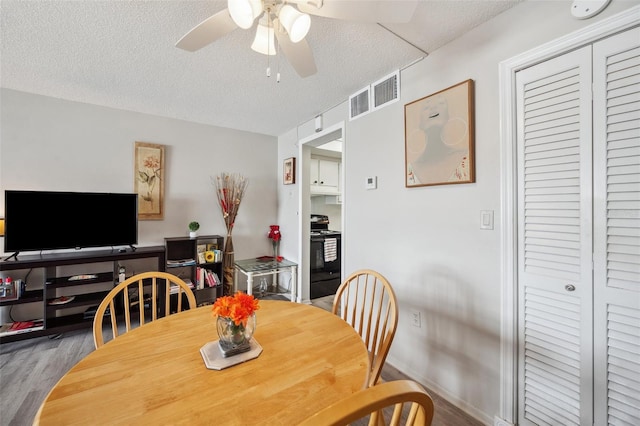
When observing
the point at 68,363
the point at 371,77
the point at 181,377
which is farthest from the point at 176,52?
the point at 68,363

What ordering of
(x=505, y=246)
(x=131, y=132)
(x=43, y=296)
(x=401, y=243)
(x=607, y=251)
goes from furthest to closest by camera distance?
(x=131, y=132) → (x=43, y=296) → (x=401, y=243) → (x=505, y=246) → (x=607, y=251)

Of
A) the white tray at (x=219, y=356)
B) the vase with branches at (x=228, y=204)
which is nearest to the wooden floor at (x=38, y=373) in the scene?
the white tray at (x=219, y=356)

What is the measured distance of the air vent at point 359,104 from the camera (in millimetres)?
2316

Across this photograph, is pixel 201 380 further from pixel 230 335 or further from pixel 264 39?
pixel 264 39

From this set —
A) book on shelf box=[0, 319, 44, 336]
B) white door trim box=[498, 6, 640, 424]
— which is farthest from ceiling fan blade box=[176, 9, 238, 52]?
book on shelf box=[0, 319, 44, 336]

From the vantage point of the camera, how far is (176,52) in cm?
182

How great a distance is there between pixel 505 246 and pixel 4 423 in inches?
121

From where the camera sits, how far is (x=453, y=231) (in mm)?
1674

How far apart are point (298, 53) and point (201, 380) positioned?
5.04ft

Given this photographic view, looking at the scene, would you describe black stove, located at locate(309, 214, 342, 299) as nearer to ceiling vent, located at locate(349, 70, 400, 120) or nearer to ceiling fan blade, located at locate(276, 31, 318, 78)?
ceiling vent, located at locate(349, 70, 400, 120)

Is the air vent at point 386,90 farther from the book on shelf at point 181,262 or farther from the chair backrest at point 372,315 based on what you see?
the book on shelf at point 181,262

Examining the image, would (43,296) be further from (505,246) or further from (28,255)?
(505,246)

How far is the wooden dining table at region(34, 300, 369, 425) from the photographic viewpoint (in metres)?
0.71

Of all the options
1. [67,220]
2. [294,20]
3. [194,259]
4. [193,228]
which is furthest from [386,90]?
[67,220]
